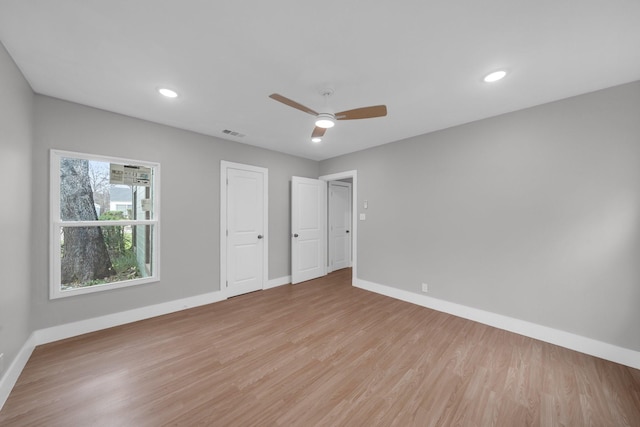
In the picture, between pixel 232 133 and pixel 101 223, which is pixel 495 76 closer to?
pixel 232 133

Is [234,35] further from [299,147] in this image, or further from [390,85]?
[299,147]

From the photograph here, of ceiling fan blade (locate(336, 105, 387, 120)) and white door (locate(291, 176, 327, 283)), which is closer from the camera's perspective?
ceiling fan blade (locate(336, 105, 387, 120))

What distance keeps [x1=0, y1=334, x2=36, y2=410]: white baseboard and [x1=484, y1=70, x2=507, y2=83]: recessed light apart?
14.7ft

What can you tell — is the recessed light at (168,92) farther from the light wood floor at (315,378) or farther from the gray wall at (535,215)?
the gray wall at (535,215)

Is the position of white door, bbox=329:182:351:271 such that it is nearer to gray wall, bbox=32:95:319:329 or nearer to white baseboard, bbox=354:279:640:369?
gray wall, bbox=32:95:319:329

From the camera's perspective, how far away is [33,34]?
164cm

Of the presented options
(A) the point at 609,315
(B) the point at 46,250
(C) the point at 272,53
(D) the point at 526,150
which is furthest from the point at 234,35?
(A) the point at 609,315

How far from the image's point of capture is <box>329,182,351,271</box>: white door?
561 centimetres

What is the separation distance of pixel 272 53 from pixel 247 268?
327 cm

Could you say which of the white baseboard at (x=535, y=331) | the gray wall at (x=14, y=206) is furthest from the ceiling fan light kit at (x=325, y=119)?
the white baseboard at (x=535, y=331)

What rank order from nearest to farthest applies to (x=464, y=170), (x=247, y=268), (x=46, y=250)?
(x=46, y=250), (x=464, y=170), (x=247, y=268)

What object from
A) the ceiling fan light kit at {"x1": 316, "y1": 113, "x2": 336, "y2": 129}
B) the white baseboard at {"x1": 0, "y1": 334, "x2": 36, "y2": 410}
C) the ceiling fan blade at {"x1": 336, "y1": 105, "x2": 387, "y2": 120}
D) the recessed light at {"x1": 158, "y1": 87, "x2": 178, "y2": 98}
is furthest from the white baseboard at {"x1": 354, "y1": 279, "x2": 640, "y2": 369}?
the white baseboard at {"x1": 0, "y1": 334, "x2": 36, "y2": 410}

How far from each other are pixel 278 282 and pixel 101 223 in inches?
109

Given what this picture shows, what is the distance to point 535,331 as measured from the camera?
2.62 meters
